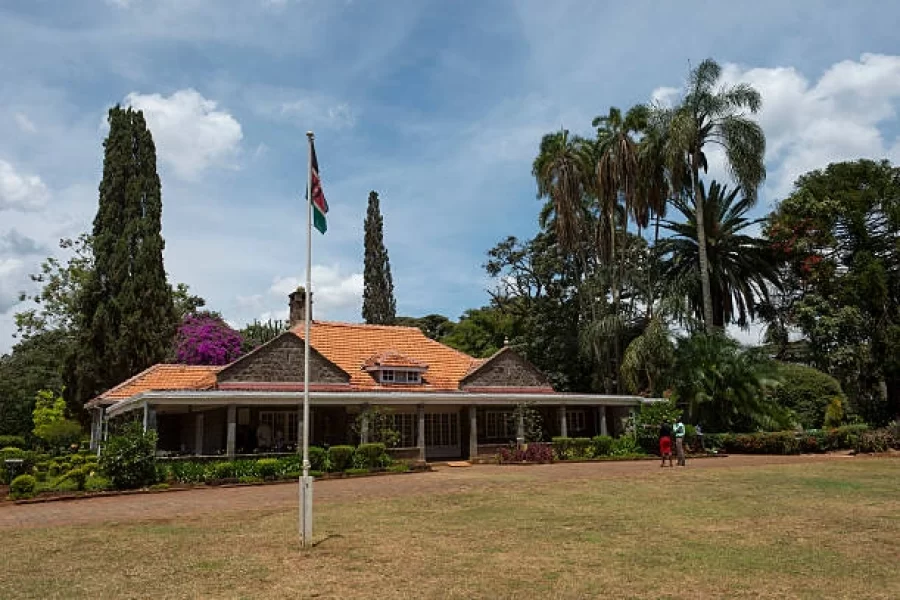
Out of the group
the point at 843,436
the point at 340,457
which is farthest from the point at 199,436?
the point at 843,436

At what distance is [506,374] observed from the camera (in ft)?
93.8

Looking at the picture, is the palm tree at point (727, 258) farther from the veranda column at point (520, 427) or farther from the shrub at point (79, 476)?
the shrub at point (79, 476)

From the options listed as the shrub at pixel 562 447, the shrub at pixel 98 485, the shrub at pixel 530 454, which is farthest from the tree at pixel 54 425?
the shrub at pixel 562 447

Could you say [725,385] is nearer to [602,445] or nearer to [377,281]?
[602,445]

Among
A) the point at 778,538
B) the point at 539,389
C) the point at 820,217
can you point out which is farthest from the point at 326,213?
the point at 820,217

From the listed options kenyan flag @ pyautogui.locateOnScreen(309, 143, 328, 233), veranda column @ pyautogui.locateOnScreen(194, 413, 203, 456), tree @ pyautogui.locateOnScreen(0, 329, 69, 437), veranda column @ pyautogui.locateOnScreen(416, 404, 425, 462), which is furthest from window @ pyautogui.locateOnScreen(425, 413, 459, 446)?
tree @ pyautogui.locateOnScreen(0, 329, 69, 437)

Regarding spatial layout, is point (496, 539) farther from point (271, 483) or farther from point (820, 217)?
point (820, 217)

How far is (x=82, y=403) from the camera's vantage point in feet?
102

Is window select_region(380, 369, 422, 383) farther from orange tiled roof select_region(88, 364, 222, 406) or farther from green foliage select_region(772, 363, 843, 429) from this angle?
green foliage select_region(772, 363, 843, 429)

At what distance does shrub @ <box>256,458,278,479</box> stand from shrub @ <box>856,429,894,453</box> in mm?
19845

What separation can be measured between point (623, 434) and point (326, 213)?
67.8 ft

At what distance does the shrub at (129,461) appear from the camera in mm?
16719

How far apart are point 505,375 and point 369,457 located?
9368 millimetres

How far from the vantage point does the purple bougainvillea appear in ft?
112
